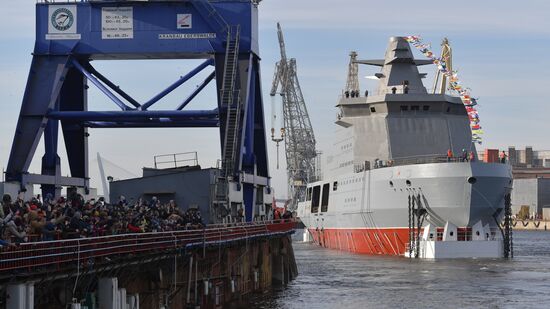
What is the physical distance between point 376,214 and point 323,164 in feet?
77.4

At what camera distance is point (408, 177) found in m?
60.2

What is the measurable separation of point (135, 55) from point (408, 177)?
2182cm

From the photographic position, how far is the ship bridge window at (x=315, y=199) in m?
91.6

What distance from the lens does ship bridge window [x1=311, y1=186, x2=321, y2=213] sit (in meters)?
91.6

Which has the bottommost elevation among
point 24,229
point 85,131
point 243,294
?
point 243,294

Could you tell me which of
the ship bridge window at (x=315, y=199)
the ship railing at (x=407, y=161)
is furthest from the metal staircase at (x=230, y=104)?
the ship bridge window at (x=315, y=199)

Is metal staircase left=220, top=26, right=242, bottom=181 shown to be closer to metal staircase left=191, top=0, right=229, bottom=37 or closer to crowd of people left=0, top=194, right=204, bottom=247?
metal staircase left=191, top=0, right=229, bottom=37

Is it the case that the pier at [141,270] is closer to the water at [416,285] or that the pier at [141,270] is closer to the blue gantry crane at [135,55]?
the water at [416,285]

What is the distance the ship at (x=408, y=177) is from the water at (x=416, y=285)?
2.28 metres

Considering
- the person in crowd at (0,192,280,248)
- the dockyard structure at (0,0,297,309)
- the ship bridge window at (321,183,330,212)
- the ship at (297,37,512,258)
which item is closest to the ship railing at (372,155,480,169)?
the ship at (297,37,512,258)

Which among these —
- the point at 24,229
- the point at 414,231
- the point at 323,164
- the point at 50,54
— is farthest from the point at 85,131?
the point at 323,164

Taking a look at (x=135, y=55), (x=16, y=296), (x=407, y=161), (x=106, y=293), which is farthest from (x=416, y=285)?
(x=16, y=296)

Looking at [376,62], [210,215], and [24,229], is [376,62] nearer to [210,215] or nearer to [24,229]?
[210,215]

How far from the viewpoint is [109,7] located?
44344 millimetres
